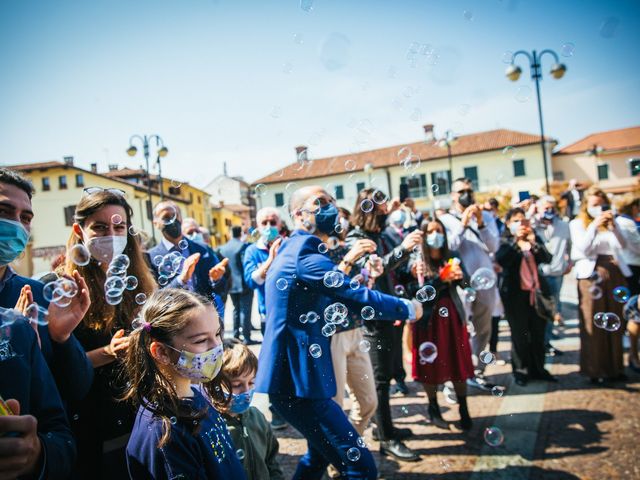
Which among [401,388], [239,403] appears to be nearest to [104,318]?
[239,403]

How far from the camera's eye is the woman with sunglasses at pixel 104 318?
1.93m

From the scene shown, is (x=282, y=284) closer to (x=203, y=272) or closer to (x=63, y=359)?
(x=63, y=359)

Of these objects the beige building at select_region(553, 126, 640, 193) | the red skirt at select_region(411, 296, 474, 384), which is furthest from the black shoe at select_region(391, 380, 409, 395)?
the beige building at select_region(553, 126, 640, 193)

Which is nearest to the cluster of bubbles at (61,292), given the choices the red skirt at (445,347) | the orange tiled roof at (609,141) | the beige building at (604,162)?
the red skirt at (445,347)

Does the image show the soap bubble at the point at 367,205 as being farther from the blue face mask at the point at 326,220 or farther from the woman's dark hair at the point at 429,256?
the blue face mask at the point at 326,220

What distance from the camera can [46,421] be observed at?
138cm

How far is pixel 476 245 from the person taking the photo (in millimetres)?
5281

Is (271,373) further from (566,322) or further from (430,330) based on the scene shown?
(566,322)

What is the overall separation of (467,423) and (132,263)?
3345mm

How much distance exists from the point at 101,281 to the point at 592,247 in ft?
17.0

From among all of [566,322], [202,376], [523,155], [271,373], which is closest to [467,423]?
[271,373]

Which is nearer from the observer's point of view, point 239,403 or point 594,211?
point 239,403

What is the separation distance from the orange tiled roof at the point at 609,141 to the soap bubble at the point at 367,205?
154ft

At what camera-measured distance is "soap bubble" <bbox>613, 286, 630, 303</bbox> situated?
4762 mm
